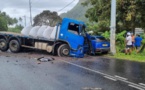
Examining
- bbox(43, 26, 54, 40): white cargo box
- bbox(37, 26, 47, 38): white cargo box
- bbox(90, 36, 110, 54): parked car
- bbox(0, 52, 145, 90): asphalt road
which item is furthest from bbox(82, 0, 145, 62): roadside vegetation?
bbox(0, 52, 145, 90): asphalt road

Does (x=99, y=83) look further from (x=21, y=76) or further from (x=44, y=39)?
(x=44, y=39)

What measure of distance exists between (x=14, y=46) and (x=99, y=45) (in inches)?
254

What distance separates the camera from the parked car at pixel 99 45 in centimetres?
2158

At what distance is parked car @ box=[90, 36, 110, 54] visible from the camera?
850 inches

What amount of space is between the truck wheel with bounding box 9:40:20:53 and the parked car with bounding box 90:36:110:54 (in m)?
5.55

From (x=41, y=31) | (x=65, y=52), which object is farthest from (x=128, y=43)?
(x=41, y=31)

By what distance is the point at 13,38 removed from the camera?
76.2ft

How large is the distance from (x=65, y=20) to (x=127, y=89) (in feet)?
38.7

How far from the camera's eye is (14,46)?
23.0 m

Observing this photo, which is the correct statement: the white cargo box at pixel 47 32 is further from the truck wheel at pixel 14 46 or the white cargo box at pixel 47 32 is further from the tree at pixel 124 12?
the tree at pixel 124 12

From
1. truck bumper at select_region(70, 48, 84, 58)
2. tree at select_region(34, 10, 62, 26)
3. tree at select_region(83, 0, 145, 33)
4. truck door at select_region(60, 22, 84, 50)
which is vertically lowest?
truck bumper at select_region(70, 48, 84, 58)

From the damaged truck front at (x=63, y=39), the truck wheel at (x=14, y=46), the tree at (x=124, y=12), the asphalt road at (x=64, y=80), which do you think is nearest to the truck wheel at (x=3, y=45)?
the truck wheel at (x=14, y=46)

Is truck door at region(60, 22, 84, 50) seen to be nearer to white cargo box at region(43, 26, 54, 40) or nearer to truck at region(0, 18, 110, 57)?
truck at region(0, 18, 110, 57)

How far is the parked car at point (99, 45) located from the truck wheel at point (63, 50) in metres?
1.96
